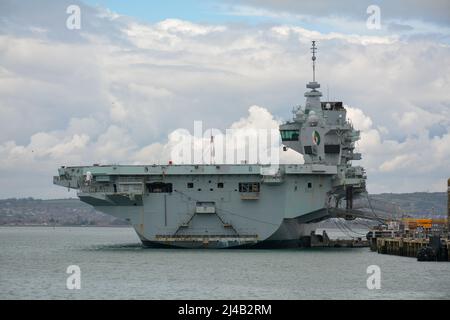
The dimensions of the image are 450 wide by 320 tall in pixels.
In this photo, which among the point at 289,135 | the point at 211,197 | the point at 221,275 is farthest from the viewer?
the point at 289,135

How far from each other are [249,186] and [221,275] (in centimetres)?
1384

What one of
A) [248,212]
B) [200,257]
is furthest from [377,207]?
[200,257]

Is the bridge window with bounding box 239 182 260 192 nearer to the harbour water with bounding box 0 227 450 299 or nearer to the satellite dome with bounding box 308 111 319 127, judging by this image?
the harbour water with bounding box 0 227 450 299

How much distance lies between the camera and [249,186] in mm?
56125

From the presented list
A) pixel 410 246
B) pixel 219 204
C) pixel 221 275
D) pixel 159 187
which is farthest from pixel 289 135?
pixel 221 275

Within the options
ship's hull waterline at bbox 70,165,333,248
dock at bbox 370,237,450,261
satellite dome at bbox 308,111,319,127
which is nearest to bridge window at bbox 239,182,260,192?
ship's hull waterline at bbox 70,165,333,248

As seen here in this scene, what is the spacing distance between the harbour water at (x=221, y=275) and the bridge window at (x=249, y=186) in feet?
11.0

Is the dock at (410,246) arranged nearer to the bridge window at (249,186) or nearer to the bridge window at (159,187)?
the bridge window at (249,186)

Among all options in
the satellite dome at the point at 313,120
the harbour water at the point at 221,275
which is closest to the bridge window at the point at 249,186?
the harbour water at the point at 221,275

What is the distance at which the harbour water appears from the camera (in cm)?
3672

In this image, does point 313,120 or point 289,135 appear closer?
point 313,120

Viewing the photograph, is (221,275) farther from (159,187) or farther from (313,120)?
(313,120)
